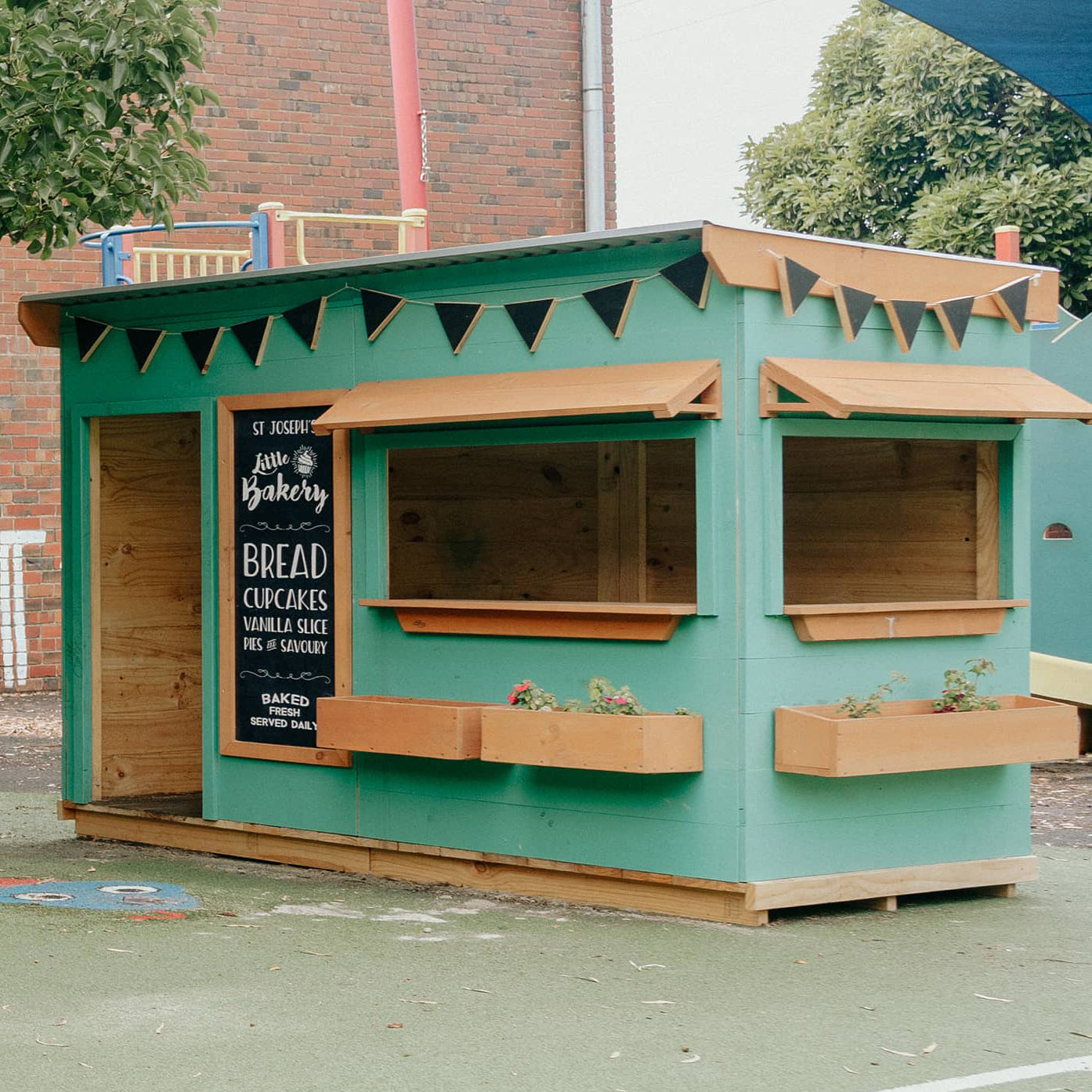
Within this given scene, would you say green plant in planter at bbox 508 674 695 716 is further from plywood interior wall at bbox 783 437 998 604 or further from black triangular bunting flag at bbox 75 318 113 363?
black triangular bunting flag at bbox 75 318 113 363

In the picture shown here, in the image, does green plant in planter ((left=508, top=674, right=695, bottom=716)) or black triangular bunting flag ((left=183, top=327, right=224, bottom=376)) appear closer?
green plant in planter ((left=508, top=674, right=695, bottom=716))

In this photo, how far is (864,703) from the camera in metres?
7.00

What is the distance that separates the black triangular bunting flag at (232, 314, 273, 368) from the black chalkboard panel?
228 mm

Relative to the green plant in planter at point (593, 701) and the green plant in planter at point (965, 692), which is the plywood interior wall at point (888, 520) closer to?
the green plant in planter at point (965, 692)

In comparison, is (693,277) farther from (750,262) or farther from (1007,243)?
(1007,243)

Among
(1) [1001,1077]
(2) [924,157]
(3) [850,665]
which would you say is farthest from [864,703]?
(2) [924,157]

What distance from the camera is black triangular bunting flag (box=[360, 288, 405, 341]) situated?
7809 millimetres

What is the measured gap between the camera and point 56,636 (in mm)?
16625

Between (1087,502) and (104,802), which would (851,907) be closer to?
(104,802)

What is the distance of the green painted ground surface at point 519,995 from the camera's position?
4.86m

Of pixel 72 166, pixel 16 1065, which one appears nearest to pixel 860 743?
pixel 16 1065

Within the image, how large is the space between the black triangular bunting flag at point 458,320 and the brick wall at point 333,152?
9454mm

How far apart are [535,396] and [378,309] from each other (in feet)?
3.50

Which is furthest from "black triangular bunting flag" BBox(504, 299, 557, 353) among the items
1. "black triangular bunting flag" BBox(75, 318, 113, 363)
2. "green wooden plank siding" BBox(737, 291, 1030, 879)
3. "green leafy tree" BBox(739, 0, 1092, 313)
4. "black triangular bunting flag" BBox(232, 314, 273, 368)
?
"green leafy tree" BBox(739, 0, 1092, 313)
